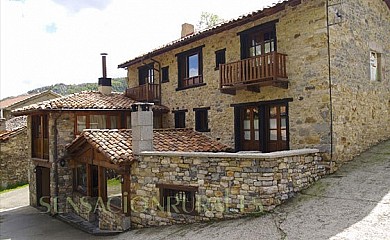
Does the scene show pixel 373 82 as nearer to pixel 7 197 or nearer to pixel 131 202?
pixel 131 202

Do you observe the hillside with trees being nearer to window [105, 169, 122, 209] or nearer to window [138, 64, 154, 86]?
window [138, 64, 154, 86]

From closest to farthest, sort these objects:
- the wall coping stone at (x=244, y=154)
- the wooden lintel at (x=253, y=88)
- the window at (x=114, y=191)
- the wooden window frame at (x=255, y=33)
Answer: the wall coping stone at (x=244, y=154) → the wooden window frame at (x=255, y=33) → the wooden lintel at (x=253, y=88) → the window at (x=114, y=191)

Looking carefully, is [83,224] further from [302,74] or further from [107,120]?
[302,74]

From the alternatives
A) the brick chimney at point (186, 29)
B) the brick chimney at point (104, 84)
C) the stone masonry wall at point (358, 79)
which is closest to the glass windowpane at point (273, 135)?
the stone masonry wall at point (358, 79)

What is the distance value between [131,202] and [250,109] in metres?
5.60

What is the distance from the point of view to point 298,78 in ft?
37.3

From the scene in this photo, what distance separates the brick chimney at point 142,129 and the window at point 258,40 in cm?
454

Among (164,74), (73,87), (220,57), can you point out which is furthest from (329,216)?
(73,87)

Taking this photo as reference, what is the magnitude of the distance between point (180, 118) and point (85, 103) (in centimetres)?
456

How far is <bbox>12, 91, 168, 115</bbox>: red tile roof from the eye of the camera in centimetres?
1494

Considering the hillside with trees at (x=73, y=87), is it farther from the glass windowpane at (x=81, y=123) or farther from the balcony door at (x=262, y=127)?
the balcony door at (x=262, y=127)

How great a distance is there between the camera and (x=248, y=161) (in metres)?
8.67

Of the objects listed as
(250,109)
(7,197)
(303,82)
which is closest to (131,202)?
(250,109)

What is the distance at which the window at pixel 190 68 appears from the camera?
15.6 m
